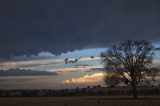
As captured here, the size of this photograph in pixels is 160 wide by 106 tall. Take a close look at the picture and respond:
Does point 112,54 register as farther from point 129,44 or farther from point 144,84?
point 144,84

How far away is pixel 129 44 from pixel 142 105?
88.8 ft

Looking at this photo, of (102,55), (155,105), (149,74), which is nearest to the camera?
(155,105)

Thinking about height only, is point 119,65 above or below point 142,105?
above

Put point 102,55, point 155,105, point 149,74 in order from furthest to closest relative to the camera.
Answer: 1. point 102,55
2. point 149,74
3. point 155,105

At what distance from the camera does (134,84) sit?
69938 millimetres

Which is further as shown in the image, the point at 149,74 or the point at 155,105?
the point at 149,74

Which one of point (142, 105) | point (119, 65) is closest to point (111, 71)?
point (119, 65)

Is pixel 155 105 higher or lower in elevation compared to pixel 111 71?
lower

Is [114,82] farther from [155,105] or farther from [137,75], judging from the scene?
[155,105]

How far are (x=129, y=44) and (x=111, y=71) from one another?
7082mm

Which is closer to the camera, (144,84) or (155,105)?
(155,105)

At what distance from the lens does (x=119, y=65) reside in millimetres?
69938

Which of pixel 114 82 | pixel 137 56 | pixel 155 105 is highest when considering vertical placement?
pixel 137 56

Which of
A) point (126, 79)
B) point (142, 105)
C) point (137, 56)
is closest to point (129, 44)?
point (137, 56)
